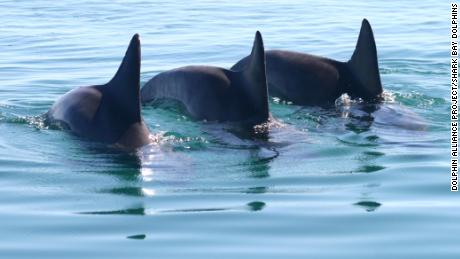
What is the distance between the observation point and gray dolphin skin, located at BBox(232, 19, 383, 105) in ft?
47.9

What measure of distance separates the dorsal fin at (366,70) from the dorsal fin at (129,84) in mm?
4121

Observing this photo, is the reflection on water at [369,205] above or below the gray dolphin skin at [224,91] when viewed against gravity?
below

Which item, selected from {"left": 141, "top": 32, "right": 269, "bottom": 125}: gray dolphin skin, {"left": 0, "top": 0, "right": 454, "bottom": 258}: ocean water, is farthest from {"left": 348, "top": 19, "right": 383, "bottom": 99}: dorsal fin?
{"left": 141, "top": 32, "right": 269, "bottom": 125}: gray dolphin skin

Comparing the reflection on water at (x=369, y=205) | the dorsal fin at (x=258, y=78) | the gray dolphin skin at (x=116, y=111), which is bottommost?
the reflection on water at (x=369, y=205)

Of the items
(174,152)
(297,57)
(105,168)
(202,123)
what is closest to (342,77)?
(297,57)

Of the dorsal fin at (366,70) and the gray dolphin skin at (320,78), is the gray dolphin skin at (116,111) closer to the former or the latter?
the gray dolphin skin at (320,78)

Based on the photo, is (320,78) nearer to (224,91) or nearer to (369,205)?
(224,91)

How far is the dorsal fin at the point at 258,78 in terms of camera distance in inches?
482

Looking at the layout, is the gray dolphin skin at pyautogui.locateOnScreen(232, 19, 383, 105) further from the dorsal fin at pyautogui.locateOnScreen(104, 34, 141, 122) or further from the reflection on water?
the reflection on water

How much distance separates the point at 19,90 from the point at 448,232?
32.1ft

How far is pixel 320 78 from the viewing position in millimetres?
14766

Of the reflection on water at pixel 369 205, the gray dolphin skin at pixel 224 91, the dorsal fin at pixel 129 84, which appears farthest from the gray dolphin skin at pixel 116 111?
the reflection on water at pixel 369 205

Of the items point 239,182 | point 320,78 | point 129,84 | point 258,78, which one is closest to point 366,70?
point 320,78

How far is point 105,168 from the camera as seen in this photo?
10.6 meters
